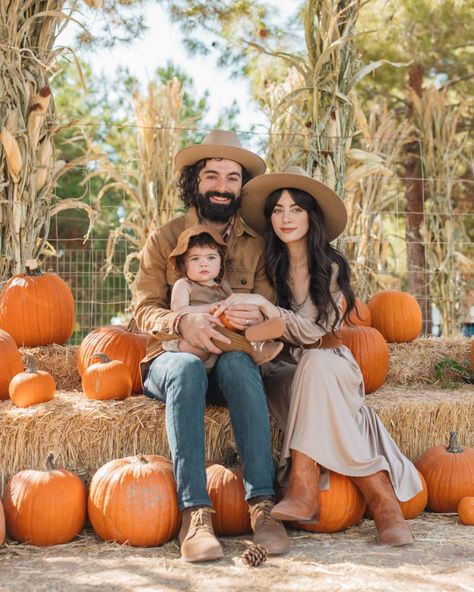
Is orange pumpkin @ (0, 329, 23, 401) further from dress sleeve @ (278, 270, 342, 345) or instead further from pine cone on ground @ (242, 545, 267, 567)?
pine cone on ground @ (242, 545, 267, 567)

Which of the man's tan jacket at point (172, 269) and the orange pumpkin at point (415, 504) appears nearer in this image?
the orange pumpkin at point (415, 504)

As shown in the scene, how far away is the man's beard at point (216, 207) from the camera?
3457 millimetres

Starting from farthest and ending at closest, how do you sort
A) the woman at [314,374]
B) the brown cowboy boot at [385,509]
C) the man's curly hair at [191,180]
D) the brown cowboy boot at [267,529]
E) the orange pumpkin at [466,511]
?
the man's curly hair at [191,180] < the orange pumpkin at [466,511] < the woman at [314,374] < the brown cowboy boot at [385,509] < the brown cowboy boot at [267,529]

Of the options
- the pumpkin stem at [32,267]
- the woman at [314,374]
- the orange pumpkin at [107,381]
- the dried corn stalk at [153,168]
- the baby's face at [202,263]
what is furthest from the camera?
the dried corn stalk at [153,168]

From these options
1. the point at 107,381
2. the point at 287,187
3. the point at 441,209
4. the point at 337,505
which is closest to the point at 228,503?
the point at 337,505

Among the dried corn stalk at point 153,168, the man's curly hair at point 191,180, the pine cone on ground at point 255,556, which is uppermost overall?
the dried corn stalk at point 153,168

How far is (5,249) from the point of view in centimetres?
418

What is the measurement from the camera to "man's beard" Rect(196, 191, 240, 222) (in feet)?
11.3

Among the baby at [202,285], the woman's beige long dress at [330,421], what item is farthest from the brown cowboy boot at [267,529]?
the baby at [202,285]

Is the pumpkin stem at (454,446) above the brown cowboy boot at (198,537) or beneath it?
above

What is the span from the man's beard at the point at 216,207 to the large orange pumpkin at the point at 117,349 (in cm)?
72

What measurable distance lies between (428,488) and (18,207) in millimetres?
2553

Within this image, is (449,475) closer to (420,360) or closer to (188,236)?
(420,360)

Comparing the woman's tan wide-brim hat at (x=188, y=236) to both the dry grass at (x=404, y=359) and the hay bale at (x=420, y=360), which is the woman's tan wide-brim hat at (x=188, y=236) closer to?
the dry grass at (x=404, y=359)
